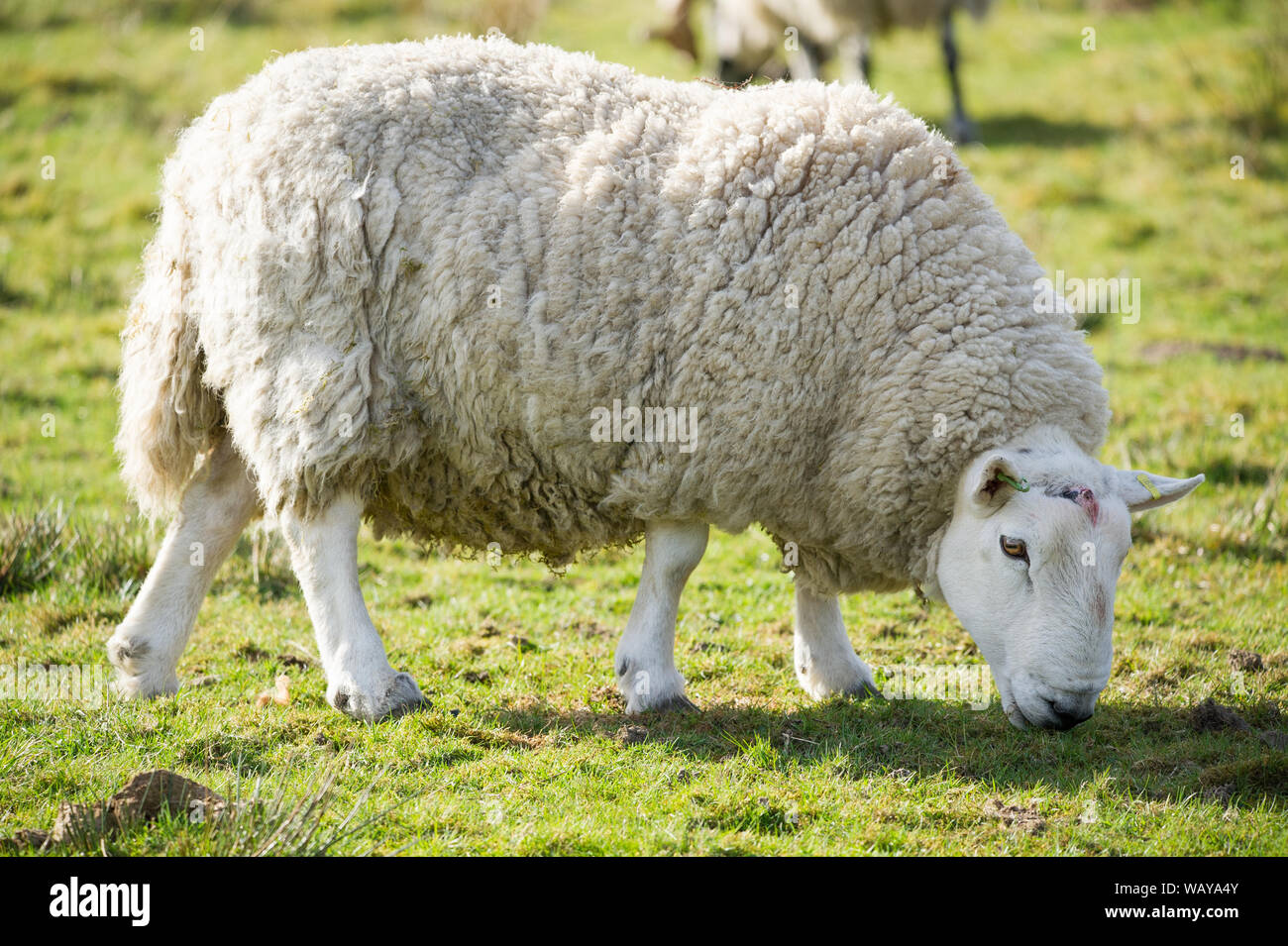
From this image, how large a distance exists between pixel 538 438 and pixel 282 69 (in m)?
1.65

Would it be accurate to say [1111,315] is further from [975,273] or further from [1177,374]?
[975,273]

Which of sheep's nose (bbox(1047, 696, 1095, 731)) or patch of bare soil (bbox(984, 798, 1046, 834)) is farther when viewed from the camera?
sheep's nose (bbox(1047, 696, 1095, 731))

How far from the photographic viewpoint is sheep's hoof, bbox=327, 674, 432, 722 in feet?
14.7

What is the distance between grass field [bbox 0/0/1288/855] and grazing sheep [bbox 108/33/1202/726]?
38cm

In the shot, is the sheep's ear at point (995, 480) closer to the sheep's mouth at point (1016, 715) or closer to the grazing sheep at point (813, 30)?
the sheep's mouth at point (1016, 715)

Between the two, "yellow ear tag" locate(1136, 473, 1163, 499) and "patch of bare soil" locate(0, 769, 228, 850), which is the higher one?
"yellow ear tag" locate(1136, 473, 1163, 499)

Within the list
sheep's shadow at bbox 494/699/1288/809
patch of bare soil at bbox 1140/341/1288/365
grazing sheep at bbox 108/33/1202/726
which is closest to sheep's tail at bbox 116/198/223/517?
grazing sheep at bbox 108/33/1202/726

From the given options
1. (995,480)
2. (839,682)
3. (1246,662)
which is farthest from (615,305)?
(1246,662)

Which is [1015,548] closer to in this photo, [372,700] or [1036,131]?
[372,700]

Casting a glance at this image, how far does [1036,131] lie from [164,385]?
10184 mm

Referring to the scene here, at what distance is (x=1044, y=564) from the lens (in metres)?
4.06

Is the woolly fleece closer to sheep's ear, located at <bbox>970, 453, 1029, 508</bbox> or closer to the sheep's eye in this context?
sheep's ear, located at <bbox>970, 453, 1029, 508</bbox>

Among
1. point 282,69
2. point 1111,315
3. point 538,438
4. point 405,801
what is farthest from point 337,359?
point 1111,315

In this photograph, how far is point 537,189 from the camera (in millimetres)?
4449
